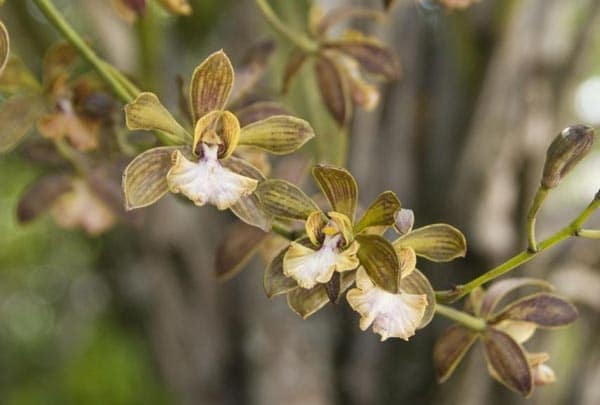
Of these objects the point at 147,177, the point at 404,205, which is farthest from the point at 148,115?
the point at 404,205

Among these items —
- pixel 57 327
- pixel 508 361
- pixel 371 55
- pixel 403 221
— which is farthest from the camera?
pixel 57 327

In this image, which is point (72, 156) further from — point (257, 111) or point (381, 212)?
point (381, 212)

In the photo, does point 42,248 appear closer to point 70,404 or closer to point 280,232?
point 70,404

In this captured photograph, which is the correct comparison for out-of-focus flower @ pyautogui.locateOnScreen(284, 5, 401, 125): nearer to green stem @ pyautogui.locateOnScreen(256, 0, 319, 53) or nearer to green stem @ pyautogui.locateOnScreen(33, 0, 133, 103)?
green stem @ pyautogui.locateOnScreen(256, 0, 319, 53)

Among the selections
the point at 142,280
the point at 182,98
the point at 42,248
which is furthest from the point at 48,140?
the point at 42,248

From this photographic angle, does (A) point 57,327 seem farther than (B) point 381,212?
Yes

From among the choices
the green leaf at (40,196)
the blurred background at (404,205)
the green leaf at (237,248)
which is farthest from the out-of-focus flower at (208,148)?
the blurred background at (404,205)

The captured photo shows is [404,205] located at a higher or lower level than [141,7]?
lower

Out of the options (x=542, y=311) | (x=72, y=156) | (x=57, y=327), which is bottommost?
(x=57, y=327)
